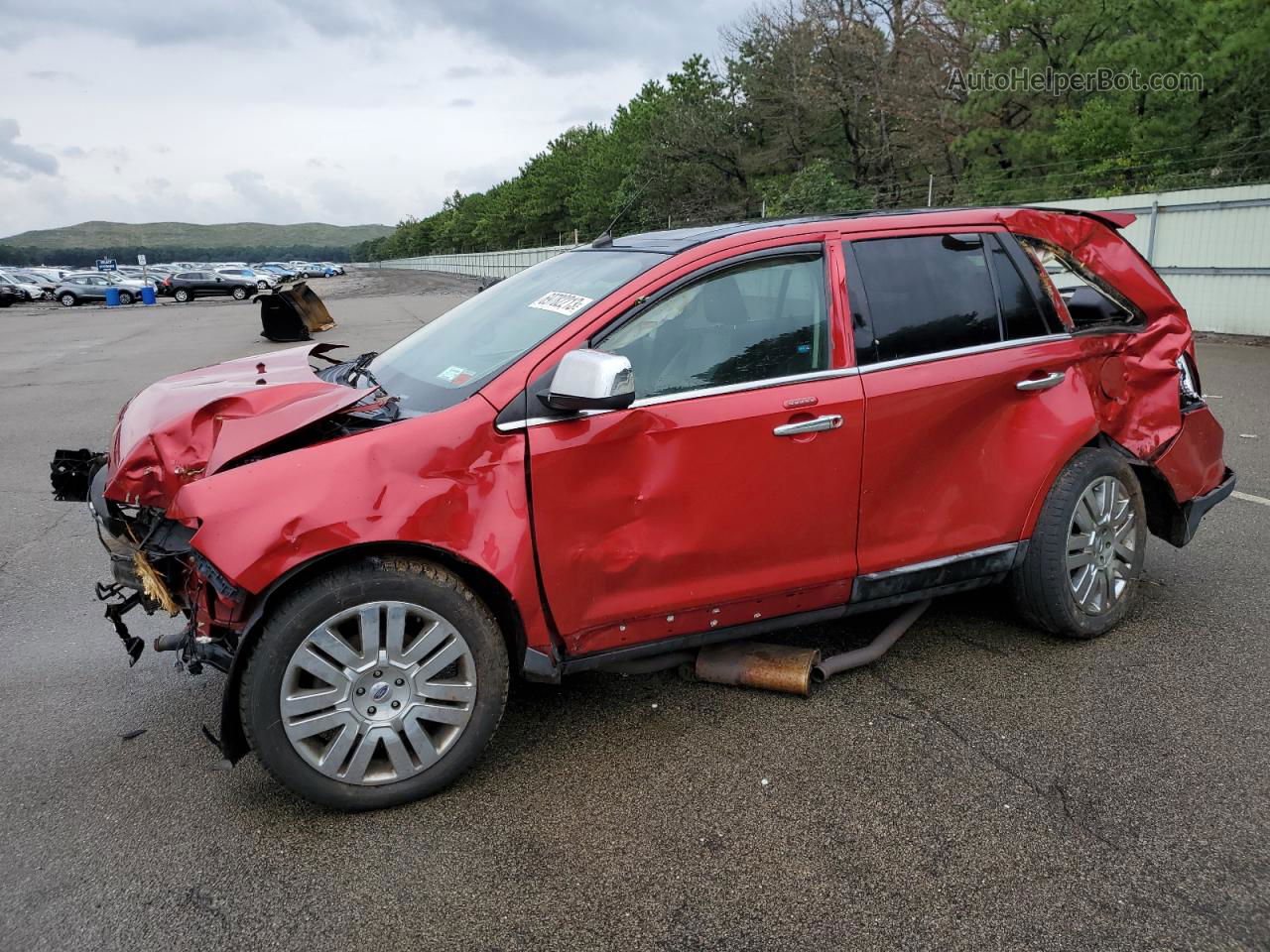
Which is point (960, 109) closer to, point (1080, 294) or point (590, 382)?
point (1080, 294)

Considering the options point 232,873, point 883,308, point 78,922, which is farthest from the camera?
point 883,308

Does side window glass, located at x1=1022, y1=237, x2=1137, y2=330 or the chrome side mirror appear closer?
the chrome side mirror

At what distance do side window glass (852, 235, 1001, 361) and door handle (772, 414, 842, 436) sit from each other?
1.10 feet

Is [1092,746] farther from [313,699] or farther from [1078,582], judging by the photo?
[313,699]

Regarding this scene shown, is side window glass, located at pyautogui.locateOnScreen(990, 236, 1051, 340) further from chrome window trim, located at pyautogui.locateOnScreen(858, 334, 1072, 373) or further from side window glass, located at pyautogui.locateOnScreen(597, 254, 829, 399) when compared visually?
side window glass, located at pyautogui.locateOnScreen(597, 254, 829, 399)

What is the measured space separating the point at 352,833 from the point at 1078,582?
2.96 m

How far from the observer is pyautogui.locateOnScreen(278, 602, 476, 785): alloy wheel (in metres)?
2.94

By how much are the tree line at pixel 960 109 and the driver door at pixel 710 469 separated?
2.37 meters

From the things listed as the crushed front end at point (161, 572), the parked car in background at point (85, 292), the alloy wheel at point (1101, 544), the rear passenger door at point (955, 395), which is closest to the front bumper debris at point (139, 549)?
the crushed front end at point (161, 572)

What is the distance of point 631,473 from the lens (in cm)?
321

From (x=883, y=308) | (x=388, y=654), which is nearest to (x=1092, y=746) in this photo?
(x=883, y=308)

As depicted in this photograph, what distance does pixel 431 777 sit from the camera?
3113mm

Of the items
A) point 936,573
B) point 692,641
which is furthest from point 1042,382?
point 692,641

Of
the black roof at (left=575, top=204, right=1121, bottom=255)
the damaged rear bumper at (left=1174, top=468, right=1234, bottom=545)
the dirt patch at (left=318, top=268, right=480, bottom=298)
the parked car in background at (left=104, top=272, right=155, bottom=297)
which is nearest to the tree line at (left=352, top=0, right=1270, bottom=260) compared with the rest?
the black roof at (left=575, top=204, right=1121, bottom=255)
